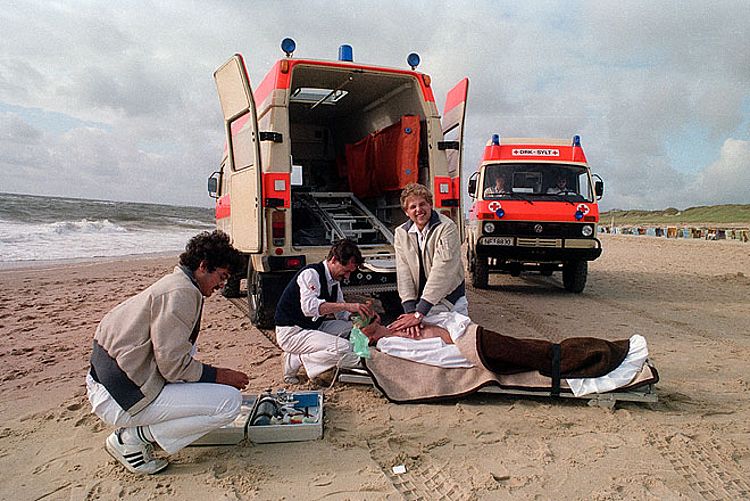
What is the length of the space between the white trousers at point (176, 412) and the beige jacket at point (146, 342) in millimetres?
63

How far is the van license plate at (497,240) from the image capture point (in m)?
8.52

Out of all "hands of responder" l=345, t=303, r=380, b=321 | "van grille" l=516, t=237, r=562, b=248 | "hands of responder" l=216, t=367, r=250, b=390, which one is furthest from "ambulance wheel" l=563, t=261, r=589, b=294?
"hands of responder" l=216, t=367, r=250, b=390

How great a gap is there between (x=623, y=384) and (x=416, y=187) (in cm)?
214

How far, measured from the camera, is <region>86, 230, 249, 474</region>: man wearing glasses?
8.86 ft

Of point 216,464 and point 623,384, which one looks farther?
point 623,384

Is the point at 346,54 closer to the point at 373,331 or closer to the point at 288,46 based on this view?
the point at 288,46

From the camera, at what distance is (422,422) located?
11.5ft

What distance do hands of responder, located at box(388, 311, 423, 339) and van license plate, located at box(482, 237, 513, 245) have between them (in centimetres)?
452

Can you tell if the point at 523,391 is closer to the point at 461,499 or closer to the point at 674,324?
the point at 461,499

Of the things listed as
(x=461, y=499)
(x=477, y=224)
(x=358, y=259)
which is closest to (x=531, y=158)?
(x=477, y=224)

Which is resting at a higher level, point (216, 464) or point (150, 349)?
point (150, 349)

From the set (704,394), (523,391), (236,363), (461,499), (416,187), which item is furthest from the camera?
(236,363)

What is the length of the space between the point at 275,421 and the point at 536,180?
705 cm

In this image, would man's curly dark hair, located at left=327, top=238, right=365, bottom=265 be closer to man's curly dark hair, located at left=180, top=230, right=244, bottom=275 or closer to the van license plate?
man's curly dark hair, located at left=180, top=230, right=244, bottom=275
